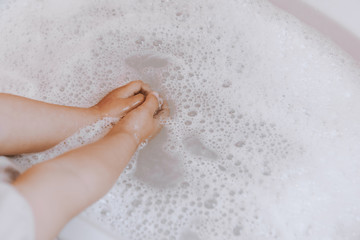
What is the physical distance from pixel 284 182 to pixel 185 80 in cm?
36

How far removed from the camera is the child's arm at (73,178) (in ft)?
1.88

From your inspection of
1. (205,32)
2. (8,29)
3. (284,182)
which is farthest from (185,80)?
(8,29)

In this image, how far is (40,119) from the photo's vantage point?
725 millimetres

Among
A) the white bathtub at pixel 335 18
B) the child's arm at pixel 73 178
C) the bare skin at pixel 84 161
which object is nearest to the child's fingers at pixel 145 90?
the bare skin at pixel 84 161

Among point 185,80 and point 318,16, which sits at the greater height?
point 318,16

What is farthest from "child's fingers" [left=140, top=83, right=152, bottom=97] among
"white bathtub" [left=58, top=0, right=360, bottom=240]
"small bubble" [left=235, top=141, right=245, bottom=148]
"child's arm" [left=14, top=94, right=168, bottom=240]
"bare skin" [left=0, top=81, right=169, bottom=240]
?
"white bathtub" [left=58, top=0, right=360, bottom=240]

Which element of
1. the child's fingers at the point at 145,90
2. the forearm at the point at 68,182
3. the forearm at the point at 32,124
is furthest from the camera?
the child's fingers at the point at 145,90

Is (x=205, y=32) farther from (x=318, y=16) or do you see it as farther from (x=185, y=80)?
(x=318, y=16)

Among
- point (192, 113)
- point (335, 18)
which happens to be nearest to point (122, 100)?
point (192, 113)

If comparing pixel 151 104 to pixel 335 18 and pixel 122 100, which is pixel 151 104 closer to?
pixel 122 100

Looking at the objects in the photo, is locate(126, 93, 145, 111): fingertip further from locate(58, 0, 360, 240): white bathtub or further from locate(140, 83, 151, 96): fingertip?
locate(58, 0, 360, 240): white bathtub

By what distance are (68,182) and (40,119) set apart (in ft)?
0.58

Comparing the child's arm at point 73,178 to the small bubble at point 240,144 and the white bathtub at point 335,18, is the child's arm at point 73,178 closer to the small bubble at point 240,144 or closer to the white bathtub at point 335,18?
the small bubble at point 240,144

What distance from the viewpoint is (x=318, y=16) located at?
0.93 metres
